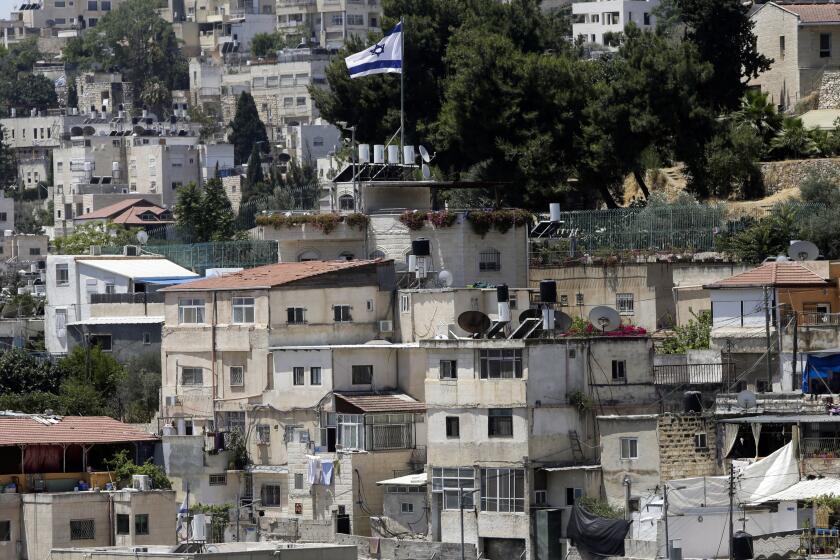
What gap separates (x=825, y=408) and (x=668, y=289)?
44.3 feet

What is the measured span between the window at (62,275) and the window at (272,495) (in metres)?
18.7

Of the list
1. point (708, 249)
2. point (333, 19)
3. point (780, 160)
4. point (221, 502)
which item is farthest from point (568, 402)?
point (333, 19)

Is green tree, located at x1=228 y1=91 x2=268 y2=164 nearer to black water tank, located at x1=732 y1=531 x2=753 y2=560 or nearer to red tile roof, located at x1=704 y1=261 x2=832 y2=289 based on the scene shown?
red tile roof, located at x1=704 y1=261 x2=832 y2=289

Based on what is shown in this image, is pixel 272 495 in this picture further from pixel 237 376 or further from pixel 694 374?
pixel 694 374

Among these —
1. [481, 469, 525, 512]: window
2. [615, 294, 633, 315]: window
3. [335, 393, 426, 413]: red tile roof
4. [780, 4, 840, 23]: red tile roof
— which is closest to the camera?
[481, 469, 525, 512]: window

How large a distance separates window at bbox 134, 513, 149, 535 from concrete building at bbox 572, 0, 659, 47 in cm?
11546

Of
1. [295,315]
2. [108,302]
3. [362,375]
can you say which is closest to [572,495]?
[362,375]

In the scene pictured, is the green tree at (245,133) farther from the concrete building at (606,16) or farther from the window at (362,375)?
the window at (362,375)

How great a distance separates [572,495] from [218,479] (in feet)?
32.4

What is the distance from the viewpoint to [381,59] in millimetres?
73438

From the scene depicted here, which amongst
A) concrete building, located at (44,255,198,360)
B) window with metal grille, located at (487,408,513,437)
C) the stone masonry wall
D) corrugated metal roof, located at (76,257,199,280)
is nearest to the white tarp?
the stone masonry wall

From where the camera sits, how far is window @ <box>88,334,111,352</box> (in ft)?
230

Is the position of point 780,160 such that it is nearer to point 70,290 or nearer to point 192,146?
point 70,290

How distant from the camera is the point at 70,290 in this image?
75.1 metres
